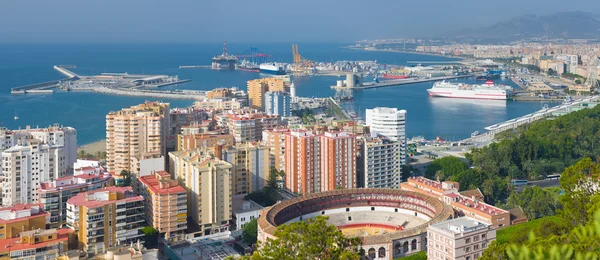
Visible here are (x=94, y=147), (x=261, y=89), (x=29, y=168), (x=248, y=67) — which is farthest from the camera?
(x=248, y=67)

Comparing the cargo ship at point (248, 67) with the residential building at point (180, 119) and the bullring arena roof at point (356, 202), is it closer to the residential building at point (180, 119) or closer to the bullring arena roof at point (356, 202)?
the residential building at point (180, 119)

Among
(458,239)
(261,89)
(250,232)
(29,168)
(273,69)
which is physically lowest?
(250,232)

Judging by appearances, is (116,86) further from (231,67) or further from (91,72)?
(231,67)

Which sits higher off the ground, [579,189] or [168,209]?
[579,189]

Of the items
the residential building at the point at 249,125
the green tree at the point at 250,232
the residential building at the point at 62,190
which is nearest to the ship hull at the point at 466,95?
the residential building at the point at 249,125

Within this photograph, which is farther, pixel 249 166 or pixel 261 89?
pixel 261 89

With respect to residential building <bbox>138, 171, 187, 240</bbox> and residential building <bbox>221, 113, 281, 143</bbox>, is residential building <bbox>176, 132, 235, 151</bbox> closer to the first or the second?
residential building <bbox>221, 113, 281, 143</bbox>

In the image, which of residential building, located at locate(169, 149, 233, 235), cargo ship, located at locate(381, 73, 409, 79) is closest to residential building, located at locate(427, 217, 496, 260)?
residential building, located at locate(169, 149, 233, 235)

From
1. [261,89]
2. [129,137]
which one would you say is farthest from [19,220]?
[261,89]

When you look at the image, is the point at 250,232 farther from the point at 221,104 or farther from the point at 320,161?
the point at 221,104
